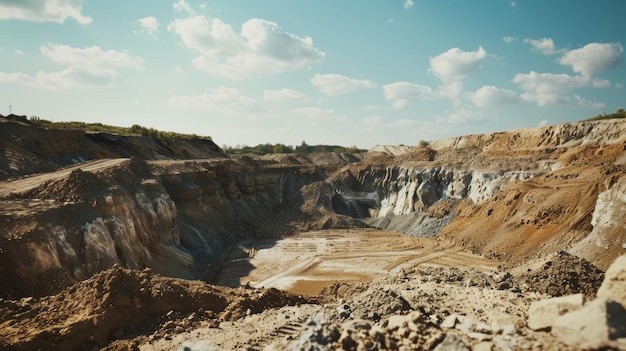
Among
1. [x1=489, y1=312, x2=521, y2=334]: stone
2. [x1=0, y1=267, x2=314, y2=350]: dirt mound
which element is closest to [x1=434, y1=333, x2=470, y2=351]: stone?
[x1=489, y1=312, x2=521, y2=334]: stone

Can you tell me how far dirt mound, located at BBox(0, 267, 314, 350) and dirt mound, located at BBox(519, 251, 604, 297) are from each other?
25.3 feet

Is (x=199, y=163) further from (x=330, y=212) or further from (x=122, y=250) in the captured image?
(x=122, y=250)

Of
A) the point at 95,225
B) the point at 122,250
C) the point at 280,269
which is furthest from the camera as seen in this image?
the point at 280,269

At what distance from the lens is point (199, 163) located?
33844 mm

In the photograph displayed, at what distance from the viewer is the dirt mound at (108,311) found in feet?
25.3

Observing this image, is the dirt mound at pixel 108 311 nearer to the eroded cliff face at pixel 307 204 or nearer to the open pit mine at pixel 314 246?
the open pit mine at pixel 314 246

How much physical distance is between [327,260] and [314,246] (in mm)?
3693

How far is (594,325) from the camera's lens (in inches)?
176

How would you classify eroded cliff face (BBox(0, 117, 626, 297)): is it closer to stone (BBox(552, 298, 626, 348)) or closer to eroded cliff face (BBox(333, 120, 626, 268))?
eroded cliff face (BBox(333, 120, 626, 268))

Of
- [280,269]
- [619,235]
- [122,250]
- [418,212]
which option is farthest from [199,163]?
[619,235]

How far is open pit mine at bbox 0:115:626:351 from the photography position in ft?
21.7

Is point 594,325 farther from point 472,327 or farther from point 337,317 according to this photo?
point 337,317

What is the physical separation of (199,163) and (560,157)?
3083cm

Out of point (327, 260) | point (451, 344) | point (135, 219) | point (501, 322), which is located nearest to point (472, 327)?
point (501, 322)
